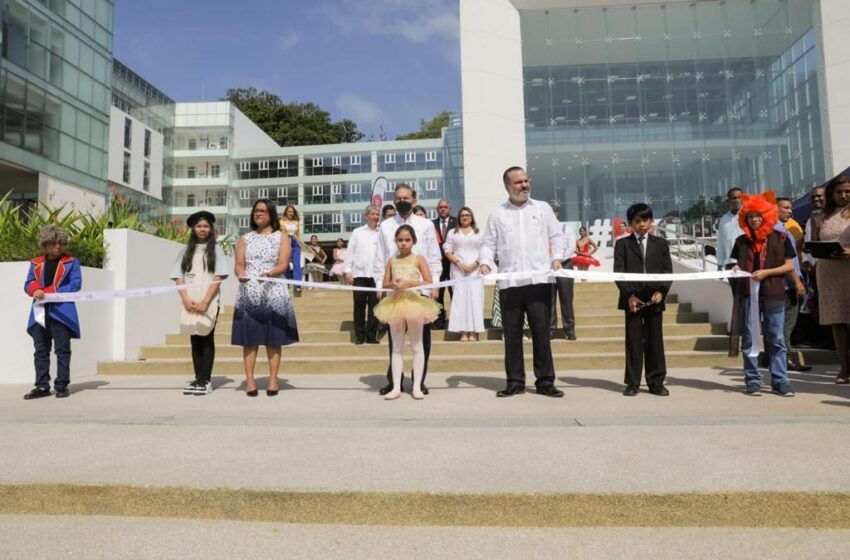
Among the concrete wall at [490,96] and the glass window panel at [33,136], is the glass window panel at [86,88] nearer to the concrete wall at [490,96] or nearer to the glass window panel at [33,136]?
the glass window panel at [33,136]

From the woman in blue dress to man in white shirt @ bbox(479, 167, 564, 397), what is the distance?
199 cm

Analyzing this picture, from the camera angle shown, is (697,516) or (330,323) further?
(330,323)

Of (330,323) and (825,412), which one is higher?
(330,323)

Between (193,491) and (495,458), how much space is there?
162 cm

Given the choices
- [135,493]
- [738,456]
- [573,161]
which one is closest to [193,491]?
[135,493]

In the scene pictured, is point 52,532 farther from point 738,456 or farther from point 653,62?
point 653,62

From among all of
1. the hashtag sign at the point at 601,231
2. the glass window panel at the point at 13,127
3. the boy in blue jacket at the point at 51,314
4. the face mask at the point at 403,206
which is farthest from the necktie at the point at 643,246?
the glass window panel at the point at 13,127

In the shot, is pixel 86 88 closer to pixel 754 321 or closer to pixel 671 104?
pixel 671 104

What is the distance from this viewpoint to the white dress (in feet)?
27.3

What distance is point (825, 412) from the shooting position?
479 cm

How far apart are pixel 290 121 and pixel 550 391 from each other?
65.8m

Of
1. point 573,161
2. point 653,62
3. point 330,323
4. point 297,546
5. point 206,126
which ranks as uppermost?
point 206,126

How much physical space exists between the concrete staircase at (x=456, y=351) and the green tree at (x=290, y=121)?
59.4 meters

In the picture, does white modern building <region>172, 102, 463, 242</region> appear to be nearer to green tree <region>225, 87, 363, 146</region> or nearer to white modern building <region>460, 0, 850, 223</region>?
green tree <region>225, 87, 363, 146</region>
